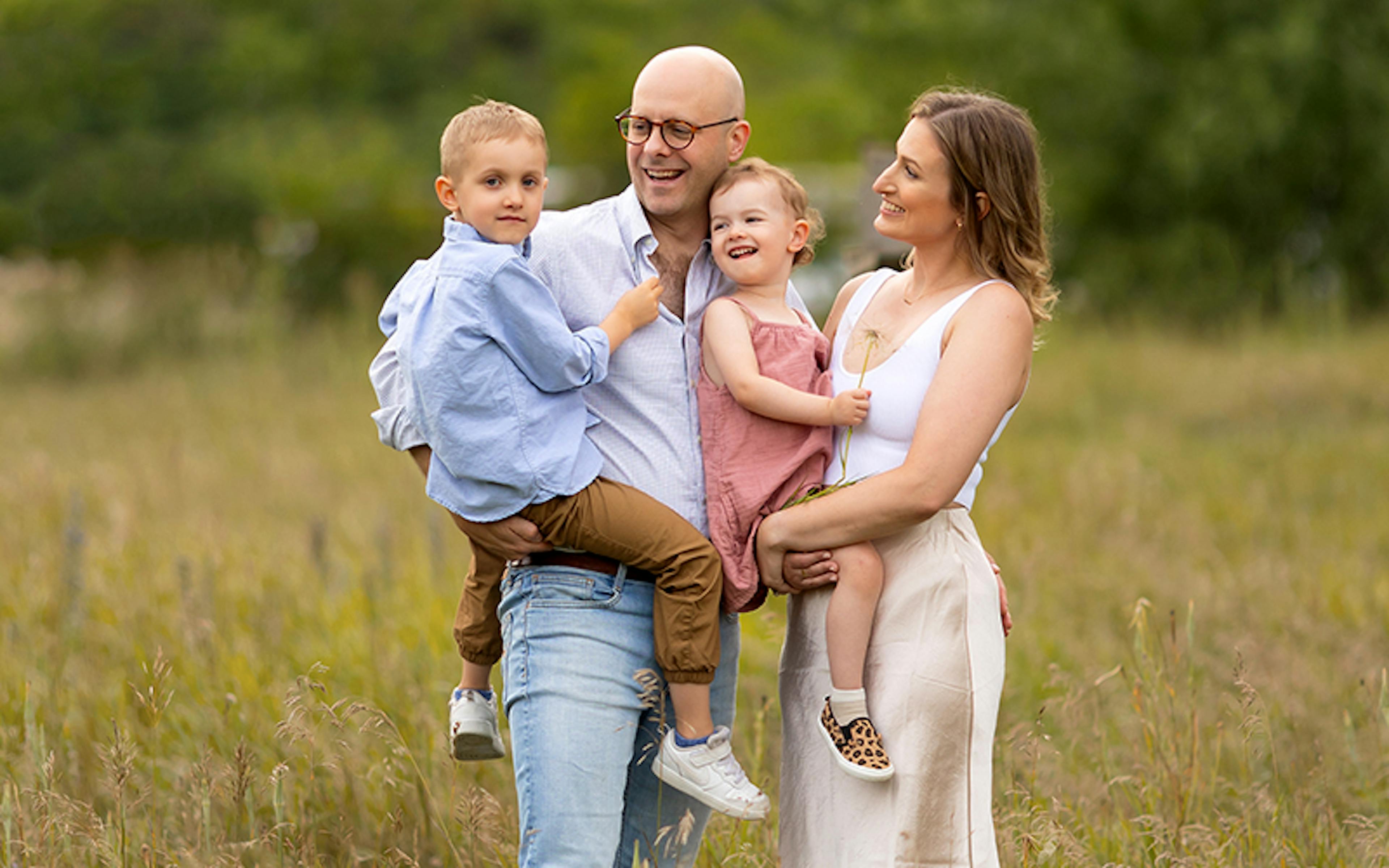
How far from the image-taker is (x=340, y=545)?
7176 millimetres

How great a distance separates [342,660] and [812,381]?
8.86 ft

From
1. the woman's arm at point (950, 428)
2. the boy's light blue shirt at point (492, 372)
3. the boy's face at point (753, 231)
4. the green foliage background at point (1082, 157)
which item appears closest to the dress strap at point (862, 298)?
the boy's face at point (753, 231)

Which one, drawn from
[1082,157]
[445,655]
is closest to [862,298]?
[445,655]

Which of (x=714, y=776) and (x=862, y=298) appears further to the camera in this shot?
(x=862, y=298)

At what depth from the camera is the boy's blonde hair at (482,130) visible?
2762 mm

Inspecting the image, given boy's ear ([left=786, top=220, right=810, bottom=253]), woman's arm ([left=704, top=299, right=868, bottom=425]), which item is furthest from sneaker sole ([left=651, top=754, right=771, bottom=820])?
boy's ear ([left=786, top=220, right=810, bottom=253])

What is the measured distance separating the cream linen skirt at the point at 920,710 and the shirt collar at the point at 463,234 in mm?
928

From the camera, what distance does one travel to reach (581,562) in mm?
→ 2875

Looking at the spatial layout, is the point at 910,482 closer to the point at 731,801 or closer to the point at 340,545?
the point at 731,801

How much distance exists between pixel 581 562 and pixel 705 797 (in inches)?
20.9

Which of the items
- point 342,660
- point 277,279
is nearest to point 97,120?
point 277,279

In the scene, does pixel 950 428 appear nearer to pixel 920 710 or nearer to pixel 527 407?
pixel 920 710

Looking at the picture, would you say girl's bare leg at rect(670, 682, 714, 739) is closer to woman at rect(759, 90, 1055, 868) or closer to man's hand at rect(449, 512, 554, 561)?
woman at rect(759, 90, 1055, 868)

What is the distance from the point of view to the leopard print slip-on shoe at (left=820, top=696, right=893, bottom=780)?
273 cm
